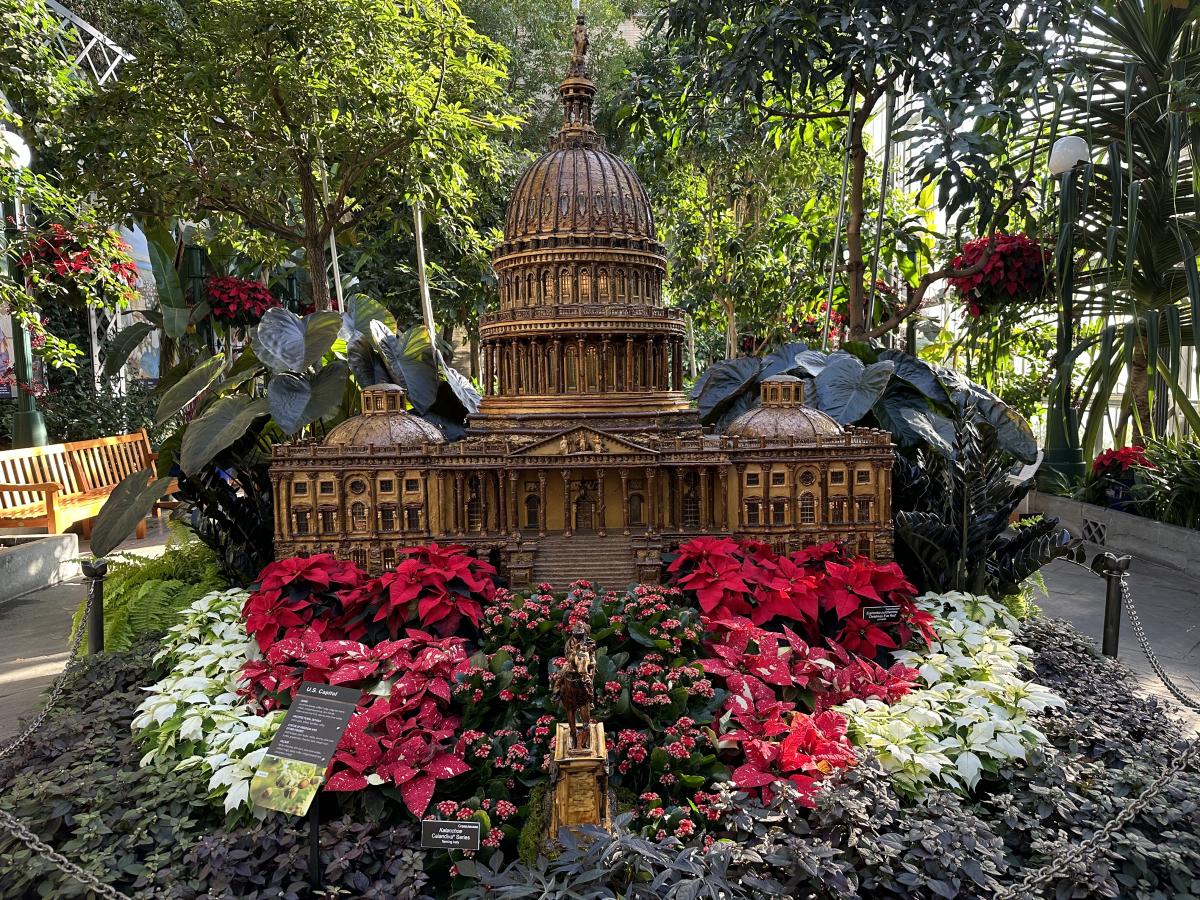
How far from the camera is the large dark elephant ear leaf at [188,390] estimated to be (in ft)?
30.1

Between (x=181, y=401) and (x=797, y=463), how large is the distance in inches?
274

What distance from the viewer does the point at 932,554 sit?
8.78 meters

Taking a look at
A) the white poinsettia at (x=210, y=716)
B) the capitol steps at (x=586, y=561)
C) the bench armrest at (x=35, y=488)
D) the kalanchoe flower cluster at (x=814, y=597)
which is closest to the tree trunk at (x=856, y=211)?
the kalanchoe flower cluster at (x=814, y=597)

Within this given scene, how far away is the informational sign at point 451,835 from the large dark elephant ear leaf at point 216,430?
16.3 feet

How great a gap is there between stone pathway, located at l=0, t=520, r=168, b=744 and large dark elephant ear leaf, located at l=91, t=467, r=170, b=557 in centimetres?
147

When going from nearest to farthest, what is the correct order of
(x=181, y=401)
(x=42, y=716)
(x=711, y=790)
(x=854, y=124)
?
(x=711, y=790)
(x=42, y=716)
(x=181, y=401)
(x=854, y=124)

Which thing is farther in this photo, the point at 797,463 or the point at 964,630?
the point at 797,463

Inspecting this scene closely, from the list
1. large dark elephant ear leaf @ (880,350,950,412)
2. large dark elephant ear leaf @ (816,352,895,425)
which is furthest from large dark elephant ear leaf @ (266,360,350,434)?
large dark elephant ear leaf @ (880,350,950,412)

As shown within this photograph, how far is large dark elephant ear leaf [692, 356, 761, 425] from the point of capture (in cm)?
1109

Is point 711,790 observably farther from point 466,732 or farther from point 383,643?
point 383,643

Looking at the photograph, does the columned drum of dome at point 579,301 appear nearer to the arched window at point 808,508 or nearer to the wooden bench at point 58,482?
the arched window at point 808,508

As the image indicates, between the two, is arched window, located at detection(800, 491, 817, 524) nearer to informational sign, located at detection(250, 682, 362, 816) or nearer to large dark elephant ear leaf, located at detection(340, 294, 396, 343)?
informational sign, located at detection(250, 682, 362, 816)

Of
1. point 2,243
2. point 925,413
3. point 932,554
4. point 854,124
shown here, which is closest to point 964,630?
point 932,554

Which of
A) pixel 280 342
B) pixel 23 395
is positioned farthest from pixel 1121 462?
pixel 23 395
